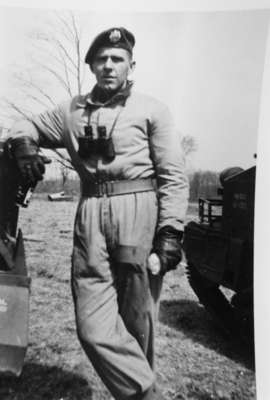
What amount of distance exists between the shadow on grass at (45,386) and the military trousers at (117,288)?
0.39 ft

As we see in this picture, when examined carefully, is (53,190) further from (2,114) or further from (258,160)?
(258,160)

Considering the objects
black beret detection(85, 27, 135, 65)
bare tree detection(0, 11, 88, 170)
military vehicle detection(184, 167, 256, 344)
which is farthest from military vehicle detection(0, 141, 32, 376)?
military vehicle detection(184, 167, 256, 344)

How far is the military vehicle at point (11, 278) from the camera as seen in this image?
1.29 metres

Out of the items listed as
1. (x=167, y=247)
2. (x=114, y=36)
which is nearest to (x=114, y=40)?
(x=114, y=36)

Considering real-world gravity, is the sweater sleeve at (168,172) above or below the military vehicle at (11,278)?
above

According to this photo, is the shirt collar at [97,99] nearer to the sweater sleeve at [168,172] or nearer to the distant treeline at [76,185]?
the sweater sleeve at [168,172]

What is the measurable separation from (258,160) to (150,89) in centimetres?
37

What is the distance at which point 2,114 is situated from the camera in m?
1.35

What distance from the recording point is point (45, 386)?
4.35 feet

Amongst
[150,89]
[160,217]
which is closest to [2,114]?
[150,89]

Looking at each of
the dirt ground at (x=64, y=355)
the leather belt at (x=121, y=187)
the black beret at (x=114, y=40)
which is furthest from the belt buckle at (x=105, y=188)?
the black beret at (x=114, y=40)

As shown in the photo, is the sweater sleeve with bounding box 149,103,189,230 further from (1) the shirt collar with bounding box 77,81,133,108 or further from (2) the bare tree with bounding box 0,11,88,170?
(2) the bare tree with bounding box 0,11,88,170

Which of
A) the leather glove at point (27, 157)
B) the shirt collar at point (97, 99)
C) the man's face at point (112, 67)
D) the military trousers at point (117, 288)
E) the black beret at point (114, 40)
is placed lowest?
the military trousers at point (117, 288)

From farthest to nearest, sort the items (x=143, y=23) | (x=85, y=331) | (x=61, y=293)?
(x=61, y=293) < (x=143, y=23) < (x=85, y=331)
